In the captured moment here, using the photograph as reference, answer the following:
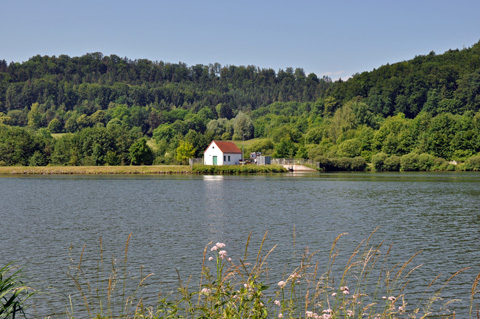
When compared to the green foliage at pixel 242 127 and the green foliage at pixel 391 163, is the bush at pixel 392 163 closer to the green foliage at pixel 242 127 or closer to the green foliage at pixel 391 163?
the green foliage at pixel 391 163

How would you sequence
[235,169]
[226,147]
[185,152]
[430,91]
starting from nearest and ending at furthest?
1. [235,169]
2. [226,147]
3. [185,152]
4. [430,91]

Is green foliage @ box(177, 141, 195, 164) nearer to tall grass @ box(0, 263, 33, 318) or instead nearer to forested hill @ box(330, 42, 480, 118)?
forested hill @ box(330, 42, 480, 118)

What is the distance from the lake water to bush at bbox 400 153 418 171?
63761 mm

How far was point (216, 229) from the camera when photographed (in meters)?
29.4

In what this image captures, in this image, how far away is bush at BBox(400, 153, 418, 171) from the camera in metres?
115

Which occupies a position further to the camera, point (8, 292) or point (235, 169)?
point (235, 169)

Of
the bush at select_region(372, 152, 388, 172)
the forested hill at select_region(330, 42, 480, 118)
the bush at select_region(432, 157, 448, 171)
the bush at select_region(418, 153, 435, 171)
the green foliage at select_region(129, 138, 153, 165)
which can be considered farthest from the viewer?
the forested hill at select_region(330, 42, 480, 118)

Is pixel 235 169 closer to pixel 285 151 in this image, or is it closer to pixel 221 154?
pixel 221 154

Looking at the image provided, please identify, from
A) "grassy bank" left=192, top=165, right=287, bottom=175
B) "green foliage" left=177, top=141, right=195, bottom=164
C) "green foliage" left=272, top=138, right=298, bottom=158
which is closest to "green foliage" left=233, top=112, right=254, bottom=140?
"green foliage" left=272, top=138, right=298, bottom=158

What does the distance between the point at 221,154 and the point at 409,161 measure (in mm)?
39944

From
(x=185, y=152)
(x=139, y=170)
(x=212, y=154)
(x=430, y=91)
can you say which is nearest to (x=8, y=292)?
(x=139, y=170)

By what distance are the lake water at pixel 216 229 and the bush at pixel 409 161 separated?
209ft

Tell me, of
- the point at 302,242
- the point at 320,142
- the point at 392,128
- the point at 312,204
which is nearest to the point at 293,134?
the point at 320,142

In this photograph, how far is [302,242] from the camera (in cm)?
2488
